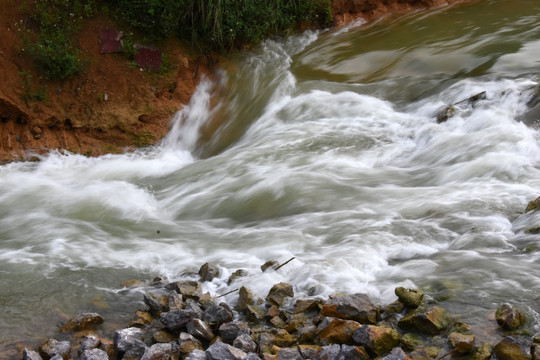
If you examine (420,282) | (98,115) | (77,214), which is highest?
(98,115)

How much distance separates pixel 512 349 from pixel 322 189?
9.42 feet

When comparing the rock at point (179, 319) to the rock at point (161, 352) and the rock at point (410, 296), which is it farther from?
the rock at point (410, 296)

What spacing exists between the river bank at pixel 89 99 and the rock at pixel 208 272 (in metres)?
4.14

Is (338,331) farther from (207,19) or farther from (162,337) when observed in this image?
(207,19)

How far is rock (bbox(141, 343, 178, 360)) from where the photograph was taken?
10.3 ft

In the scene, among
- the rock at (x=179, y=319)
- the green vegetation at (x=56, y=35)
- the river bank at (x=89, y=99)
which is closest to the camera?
the rock at (x=179, y=319)

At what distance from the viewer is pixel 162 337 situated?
134 inches

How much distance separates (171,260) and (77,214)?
156cm

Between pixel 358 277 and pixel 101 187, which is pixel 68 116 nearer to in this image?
pixel 101 187

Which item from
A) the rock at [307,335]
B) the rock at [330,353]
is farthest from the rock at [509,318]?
the rock at [307,335]

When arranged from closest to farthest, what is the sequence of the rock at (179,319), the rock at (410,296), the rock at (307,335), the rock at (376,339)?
the rock at (376,339) → the rock at (307,335) → the rock at (410,296) → the rock at (179,319)

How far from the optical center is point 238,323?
134 inches

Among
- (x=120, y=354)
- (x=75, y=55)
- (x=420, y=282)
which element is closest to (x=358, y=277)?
(x=420, y=282)

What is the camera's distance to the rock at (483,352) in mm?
2826
